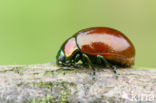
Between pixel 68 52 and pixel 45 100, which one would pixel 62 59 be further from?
pixel 45 100

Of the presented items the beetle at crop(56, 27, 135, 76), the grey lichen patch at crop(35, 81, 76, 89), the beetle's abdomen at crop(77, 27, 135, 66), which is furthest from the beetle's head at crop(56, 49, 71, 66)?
the grey lichen patch at crop(35, 81, 76, 89)

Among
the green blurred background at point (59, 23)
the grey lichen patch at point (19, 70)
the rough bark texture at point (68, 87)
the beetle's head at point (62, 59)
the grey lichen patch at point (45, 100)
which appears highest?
the green blurred background at point (59, 23)

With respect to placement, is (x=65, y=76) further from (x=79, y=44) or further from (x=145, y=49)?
(x=145, y=49)

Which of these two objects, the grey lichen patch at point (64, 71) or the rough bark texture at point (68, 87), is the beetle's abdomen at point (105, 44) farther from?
the rough bark texture at point (68, 87)

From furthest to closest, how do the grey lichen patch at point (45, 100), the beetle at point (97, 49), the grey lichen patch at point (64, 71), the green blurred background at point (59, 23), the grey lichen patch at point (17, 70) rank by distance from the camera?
the green blurred background at point (59, 23), the beetle at point (97, 49), the grey lichen patch at point (64, 71), the grey lichen patch at point (17, 70), the grey lichen patch at point (45, 100)

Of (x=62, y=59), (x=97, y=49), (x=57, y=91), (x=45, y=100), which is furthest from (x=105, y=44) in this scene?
(x=45, y=100)

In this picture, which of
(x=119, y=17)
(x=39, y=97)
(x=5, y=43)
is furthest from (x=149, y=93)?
(x=119, y=17)

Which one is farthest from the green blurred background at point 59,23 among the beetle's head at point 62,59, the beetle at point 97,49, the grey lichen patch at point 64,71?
the grey lichen patch at point 64,71
